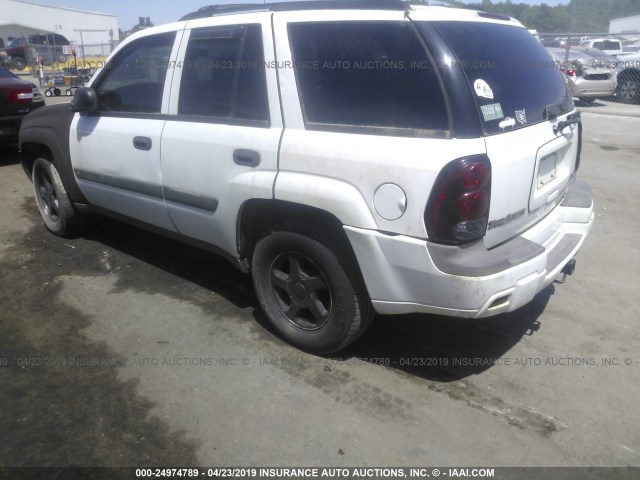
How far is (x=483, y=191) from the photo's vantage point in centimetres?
252

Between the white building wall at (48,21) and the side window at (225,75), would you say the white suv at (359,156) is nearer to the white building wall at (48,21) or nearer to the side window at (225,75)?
the side window at (225,75)

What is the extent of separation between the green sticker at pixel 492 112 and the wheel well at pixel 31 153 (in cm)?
402

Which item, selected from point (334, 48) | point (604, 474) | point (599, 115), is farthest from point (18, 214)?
point (599, 115)

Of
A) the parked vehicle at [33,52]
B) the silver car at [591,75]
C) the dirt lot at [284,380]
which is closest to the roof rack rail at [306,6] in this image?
the dirt lot at [284,380]

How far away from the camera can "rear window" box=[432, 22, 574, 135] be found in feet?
8.54

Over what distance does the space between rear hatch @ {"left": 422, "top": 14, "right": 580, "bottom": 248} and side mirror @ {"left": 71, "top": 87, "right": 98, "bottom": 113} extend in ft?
8.86

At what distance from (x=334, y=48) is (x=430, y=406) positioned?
1.95 m

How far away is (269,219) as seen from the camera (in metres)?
3.23

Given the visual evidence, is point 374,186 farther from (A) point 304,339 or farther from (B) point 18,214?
(B) point 18,214

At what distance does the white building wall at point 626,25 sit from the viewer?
42.1 metres

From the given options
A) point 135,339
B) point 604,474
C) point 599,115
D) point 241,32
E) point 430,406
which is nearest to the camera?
point 604,474

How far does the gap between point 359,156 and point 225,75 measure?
1211 mm

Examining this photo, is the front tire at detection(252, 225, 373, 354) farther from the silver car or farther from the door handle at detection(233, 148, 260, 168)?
the silver car

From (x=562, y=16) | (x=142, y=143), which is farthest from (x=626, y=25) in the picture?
(x=142, y=143)
